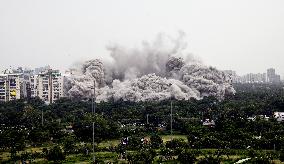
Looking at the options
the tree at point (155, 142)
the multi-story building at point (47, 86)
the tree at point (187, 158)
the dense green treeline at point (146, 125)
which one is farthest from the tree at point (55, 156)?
the multi-story building at point (47, 86)

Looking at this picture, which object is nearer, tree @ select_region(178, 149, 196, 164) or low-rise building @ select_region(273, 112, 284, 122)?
tree @ select_region(178, 149, 196, 164)

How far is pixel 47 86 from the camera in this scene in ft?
280

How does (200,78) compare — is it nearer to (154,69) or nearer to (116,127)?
(154,69)

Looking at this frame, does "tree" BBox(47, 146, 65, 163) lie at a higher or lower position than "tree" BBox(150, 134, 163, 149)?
lower

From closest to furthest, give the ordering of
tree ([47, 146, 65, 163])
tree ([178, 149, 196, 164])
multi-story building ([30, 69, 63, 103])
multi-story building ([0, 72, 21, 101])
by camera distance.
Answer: tree ([178, 149, 196, 164]), tree ([47, 146, 65, 163]), multi-story building ([0, 72, 21, 101]), multi-story building ([30, 69, 63, 103])

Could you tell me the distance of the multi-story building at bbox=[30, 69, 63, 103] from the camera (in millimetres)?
84438

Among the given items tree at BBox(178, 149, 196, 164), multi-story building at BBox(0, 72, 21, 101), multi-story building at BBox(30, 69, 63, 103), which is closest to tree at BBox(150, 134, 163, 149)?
tree at BBox(178, 149, 196, 164)

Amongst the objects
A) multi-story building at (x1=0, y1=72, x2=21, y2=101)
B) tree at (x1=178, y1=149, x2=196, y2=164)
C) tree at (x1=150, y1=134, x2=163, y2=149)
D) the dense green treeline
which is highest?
multi-story building at (x1=0, y1=72, x2=21, y2=101)

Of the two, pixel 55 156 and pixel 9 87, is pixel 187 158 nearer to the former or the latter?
pixel 55 156

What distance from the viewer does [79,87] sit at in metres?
80.1

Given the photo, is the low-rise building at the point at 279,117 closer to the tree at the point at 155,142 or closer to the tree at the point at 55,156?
the tree at the point at 155,142

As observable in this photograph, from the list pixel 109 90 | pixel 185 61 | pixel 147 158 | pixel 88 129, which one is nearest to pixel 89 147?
pixel 88 129

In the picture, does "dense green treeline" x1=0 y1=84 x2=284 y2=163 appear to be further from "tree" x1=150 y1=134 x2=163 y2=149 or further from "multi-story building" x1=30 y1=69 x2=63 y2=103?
"multi-story building" x1=30 y1=69 x2=63 y2=103

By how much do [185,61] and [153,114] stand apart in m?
29.0
